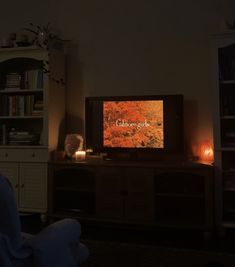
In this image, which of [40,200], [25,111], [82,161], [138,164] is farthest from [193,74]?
[40,200]

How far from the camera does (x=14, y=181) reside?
3582 mm

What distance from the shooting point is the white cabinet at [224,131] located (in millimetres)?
3078

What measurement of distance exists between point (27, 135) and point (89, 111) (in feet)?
2.45

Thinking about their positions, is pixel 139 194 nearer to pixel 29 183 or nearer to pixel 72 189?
pixel 72 189

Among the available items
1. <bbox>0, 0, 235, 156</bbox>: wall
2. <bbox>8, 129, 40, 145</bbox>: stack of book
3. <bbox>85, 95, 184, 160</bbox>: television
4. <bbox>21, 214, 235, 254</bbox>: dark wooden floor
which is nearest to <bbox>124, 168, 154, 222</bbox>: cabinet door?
<bbox>21, 214, 235, 254</bbox>: dark wooden floor

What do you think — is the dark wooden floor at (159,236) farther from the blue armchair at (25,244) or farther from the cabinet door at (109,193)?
the blue armchair at (25,244)

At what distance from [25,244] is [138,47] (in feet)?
8.92

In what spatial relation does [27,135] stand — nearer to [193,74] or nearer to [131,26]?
[131,26]

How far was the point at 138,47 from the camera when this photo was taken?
371 centimetres

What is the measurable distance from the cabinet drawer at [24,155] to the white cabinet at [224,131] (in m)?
1.75

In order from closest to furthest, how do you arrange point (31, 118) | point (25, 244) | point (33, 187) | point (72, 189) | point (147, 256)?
point (25, 244), point (147, 256), point (72, 189), point (33, 187), point (31, 118)

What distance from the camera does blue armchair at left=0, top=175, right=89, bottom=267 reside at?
4.70 ft

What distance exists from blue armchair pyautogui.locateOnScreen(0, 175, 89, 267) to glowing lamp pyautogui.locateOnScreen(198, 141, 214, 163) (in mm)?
2075

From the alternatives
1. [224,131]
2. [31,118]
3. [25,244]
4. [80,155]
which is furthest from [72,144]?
[25,244]
